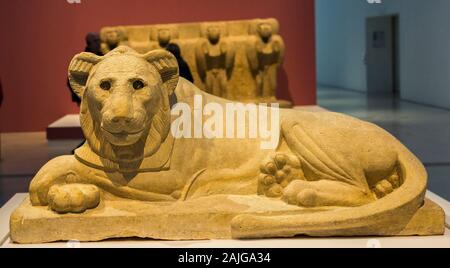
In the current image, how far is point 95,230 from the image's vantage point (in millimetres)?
3318

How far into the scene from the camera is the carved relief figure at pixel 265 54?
7.70 m

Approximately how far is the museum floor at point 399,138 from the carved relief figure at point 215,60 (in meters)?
1.74

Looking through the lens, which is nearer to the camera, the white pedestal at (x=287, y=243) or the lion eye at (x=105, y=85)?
the white pedestal at (x=287, y=243)

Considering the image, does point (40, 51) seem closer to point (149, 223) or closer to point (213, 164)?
point (213, 164)

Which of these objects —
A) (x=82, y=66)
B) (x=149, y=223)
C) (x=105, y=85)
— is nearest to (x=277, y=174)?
(x=149, y=223)

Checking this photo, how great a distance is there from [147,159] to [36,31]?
3057 millimetres

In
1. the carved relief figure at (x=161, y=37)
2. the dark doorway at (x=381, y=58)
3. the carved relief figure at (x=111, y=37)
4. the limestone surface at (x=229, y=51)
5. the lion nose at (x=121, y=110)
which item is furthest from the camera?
the dark doorway at (x=381, y=58)

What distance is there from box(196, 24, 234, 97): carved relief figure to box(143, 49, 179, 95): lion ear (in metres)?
4.12

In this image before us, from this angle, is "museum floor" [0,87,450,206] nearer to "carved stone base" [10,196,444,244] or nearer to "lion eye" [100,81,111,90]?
"carved stone base" [10,196,444,244]

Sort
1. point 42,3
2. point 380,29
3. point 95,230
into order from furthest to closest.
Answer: point 380,29 < point 42,3 < point 95,230

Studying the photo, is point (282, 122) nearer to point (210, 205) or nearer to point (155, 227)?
point (210, 205)

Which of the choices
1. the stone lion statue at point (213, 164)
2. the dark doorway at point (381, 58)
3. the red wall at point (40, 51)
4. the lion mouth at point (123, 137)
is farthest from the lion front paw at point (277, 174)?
the dark doorway at point (381, 58)

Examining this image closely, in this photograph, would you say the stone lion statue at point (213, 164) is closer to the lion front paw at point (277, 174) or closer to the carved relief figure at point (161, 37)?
the lion front paw at point (277, 174)
